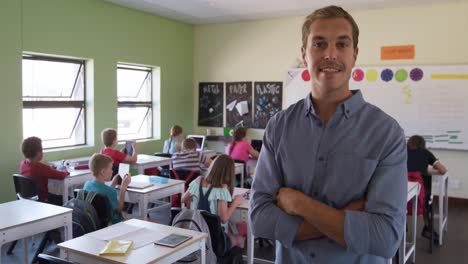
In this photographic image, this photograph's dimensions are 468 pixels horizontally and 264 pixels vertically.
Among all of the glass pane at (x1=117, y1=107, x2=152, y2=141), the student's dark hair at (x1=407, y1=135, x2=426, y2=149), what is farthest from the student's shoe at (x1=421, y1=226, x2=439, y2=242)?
the glass pane at (x1=117, y1=107, x2=152, y2=141)

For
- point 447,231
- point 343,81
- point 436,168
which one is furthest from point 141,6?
point 343,81

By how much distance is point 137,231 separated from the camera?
259 centimetres

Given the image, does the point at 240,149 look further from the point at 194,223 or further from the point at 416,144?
the point at 194,223

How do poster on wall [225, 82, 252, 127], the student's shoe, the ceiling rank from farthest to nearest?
poster on wall [225, 82, 252, 127]
the ceiling
the student's shoe

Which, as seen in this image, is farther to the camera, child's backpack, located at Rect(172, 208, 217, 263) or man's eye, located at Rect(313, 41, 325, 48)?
child's backpack, located at Rect(172, 208, 217, 263)

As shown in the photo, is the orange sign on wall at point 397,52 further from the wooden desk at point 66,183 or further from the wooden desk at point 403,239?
the wooden desk at point 66,183

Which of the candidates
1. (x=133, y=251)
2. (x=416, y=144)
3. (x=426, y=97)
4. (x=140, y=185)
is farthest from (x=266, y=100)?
(x=133, y=251)

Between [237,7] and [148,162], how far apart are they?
10.2ft

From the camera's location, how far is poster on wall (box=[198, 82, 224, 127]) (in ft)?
27.6

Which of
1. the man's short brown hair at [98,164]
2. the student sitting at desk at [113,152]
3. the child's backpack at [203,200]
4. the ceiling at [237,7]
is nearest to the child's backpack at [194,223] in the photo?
the child's backpack at [203,200]

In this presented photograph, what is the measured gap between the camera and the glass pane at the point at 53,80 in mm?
5586

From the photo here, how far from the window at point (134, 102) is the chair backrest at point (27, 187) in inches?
117

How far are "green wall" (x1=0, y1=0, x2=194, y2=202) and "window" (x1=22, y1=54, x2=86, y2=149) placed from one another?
0.66ft

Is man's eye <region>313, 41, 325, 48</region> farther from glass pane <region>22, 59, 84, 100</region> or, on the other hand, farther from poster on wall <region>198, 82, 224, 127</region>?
poster on wall <region>198, 82, 224, 127</region>
